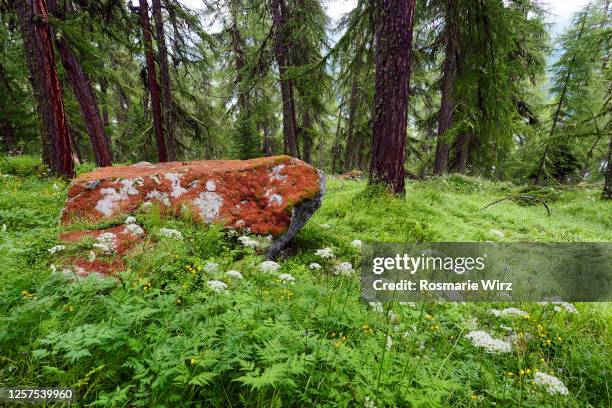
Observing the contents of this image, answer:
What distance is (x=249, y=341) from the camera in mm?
1907

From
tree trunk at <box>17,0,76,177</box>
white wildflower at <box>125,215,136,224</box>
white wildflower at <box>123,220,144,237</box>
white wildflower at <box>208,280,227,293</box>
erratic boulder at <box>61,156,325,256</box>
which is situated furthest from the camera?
tree trunk at <box>17,0,76,177</box>

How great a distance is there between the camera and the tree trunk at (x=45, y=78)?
21.1 feet

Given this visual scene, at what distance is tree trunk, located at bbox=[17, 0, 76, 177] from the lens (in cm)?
643

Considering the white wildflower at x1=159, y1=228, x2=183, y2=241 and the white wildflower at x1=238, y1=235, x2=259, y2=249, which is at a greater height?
the white wildflower at x1=159, y1=228, x2=183, y2=241

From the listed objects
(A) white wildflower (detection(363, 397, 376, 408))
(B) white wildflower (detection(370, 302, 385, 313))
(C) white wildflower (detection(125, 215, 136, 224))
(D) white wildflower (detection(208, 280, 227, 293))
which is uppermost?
(C) white wildflower (detection(125, 215, 136, 224))

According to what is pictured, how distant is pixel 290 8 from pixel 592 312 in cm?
1360

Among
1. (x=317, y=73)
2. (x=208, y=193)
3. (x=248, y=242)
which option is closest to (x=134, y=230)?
(x=208, y=193)

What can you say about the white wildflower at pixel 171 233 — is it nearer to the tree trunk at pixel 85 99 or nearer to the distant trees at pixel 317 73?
the distant trees at pixel 317 73

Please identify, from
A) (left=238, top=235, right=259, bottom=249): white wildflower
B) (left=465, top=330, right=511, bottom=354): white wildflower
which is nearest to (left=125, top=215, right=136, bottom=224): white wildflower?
(left=238, top=235, right=259, bottom=249): white wildflower

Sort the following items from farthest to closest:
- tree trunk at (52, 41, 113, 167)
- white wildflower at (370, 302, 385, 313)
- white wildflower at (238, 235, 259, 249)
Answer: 1. tree trunk at (52, 41, 113, 167)
2. white wildflower at (238, 235, 259, 249)
3. white wildflower at (370, 302, 385, 313)

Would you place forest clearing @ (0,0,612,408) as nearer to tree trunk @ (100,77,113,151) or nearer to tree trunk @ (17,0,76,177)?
tree trunk @ (17,0,76,177)

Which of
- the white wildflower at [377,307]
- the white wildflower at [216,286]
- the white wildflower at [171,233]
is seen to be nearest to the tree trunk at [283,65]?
the white wildflower at [171,233]

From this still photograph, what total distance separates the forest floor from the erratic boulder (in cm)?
39

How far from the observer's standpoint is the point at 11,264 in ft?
7.93
